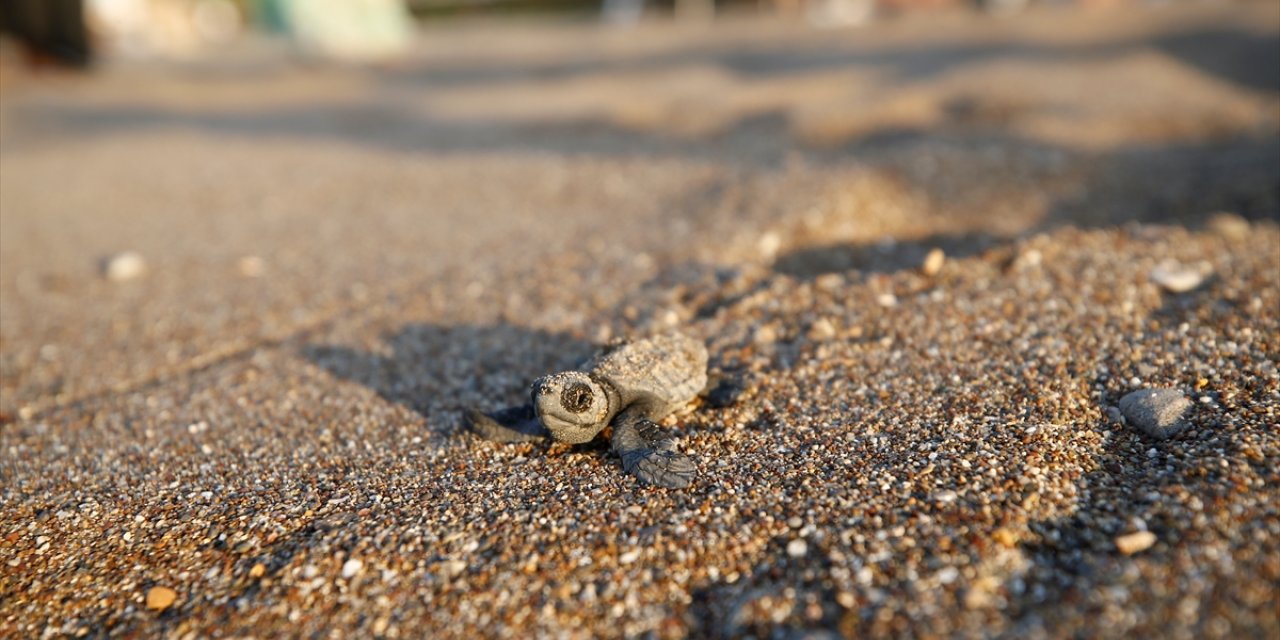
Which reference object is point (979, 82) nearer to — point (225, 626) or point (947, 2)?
point (947, 2)

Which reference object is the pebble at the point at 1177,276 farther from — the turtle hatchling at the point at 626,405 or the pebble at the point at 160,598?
the pebble at the point at 160,598

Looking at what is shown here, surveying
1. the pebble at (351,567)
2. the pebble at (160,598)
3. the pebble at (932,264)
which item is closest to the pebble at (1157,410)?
the pebble at (932,264)

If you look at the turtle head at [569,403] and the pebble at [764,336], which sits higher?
the turtle head at [569,403]

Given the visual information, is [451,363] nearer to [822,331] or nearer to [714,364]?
[714,364]

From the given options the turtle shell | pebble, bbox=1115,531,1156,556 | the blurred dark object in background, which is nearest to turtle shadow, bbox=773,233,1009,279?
the turtle shell

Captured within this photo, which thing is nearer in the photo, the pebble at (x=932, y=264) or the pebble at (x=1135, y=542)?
the pebble at (x=1135, y=542)
